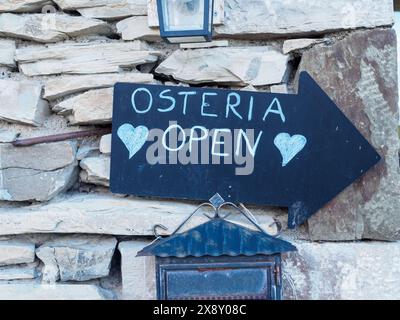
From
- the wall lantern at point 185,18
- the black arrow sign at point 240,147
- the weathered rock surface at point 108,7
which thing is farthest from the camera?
the weathered rock surface at point 108,7

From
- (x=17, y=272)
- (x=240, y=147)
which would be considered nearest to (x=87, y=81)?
(x=240, y=147)

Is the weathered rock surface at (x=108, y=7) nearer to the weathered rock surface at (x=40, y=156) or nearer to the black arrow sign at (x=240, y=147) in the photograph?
the black arrow sign at (x=240, y=147)

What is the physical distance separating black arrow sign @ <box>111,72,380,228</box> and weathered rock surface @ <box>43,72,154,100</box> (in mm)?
58

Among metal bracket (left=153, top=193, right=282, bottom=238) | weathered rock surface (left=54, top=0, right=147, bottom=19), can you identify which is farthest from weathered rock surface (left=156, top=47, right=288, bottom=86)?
metal bracket (left=153, top=193, right=282, bottom=238)

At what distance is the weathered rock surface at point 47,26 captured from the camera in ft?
6.45

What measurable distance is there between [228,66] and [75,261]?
2.86 ft

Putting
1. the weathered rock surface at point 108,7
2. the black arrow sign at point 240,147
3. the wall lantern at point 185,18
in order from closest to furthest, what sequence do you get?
the wall lantern at point 185,18 < the black arrow sign at point 240,147 < the weathered rock surface at point 108,7

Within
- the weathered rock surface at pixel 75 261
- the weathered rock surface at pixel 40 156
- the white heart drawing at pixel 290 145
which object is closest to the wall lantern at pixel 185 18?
the white heart drawing at pixel 290 145

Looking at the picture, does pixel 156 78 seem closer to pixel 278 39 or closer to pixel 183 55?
pixel 183 55

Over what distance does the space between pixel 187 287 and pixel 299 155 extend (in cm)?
59

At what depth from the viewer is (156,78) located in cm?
199

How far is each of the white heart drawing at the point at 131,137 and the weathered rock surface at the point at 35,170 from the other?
0.20 meters

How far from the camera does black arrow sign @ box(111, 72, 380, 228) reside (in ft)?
6.07
